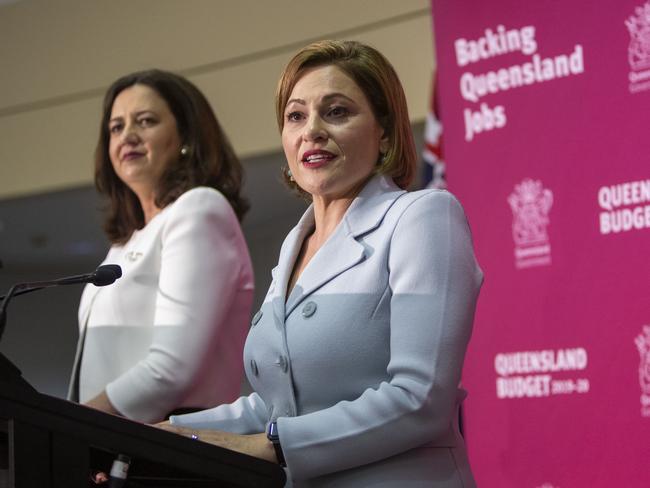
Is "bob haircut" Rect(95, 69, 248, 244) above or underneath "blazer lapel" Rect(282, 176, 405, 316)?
above

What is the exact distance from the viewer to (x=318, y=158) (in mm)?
1892

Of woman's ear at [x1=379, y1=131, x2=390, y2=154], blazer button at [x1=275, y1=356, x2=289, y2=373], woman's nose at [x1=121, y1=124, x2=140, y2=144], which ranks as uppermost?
woman's nose at [x1=121, y1=124, x2=140, y2=144]

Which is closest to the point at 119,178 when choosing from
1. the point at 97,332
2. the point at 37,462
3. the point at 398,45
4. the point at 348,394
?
the point at 97,332

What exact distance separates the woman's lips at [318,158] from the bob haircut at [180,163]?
916 mm

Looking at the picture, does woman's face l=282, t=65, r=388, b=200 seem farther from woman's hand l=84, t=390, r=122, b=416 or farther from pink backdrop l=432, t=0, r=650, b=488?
pink backdrop l=432, t=0, r=650, b=488

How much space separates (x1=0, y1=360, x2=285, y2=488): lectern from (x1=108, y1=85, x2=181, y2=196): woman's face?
144 cm

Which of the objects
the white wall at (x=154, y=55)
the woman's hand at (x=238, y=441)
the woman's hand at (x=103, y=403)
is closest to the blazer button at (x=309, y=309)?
the woman's hand at (x=238, y=441)

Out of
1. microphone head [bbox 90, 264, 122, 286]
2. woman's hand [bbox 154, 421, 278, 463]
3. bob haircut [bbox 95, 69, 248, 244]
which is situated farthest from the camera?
bob haircut [bbox 95, 69, 248, 244]

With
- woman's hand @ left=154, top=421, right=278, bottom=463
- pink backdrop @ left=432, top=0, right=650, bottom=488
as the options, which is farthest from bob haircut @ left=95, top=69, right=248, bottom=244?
woman's hand @ left=154, top=421, right=278, bottom=463

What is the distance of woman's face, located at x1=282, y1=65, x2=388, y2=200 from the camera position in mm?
1882

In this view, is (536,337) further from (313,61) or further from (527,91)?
(313,61)

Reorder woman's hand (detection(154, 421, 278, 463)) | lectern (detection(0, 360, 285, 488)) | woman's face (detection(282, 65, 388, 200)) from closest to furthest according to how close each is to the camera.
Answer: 1. lectern (detection(0, 360, 285, 488))
2. woman's hand (detection(154, 421, 278, 463))
3. woman's face (detection(282, 65, 388, 200))

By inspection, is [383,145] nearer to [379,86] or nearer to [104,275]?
[379,86]

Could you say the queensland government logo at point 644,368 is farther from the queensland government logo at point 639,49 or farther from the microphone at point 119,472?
the microphone at point 119,472
